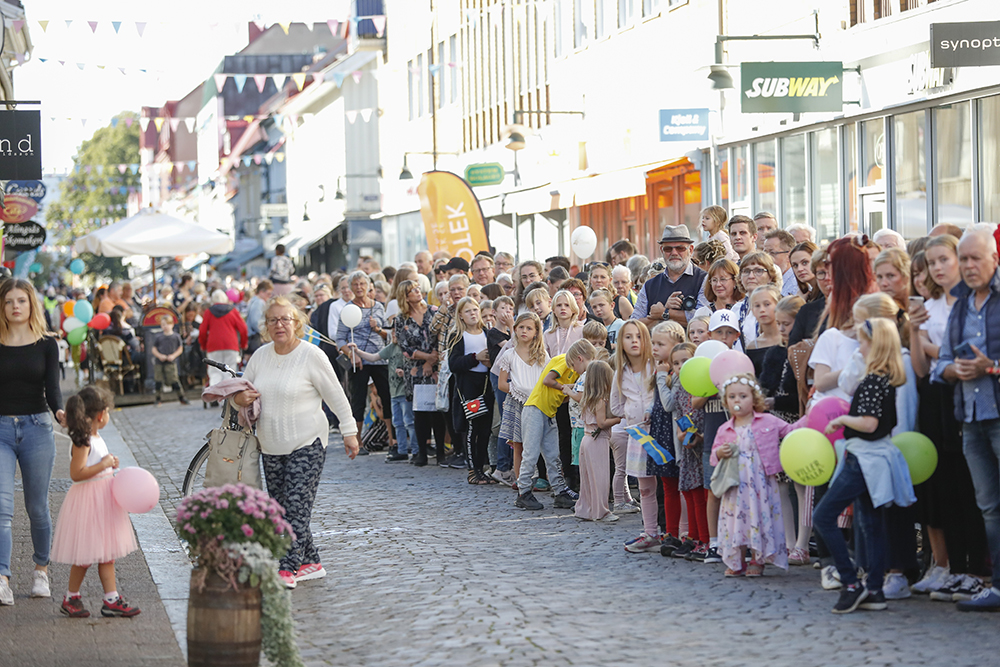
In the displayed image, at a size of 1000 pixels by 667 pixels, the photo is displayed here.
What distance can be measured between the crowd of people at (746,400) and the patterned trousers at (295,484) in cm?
1

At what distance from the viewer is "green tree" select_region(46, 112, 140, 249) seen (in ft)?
305

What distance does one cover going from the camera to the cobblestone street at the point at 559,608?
6.46 m

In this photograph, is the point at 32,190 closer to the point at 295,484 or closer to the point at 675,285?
the point at 675,285

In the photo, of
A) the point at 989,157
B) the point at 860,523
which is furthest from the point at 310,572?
the point at 989,157

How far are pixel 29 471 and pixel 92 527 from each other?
903mm

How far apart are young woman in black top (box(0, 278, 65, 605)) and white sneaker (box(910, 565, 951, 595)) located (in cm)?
485

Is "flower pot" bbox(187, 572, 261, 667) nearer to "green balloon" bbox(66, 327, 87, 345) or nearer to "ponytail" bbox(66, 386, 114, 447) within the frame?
"ponytail" bbox(66, 386, 114, 447)

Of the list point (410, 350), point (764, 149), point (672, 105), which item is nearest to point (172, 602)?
point (410, 350)

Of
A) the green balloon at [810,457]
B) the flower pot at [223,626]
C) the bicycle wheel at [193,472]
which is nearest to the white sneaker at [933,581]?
the green balloon at [810,457]

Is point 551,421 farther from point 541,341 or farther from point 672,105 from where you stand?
point 672,105

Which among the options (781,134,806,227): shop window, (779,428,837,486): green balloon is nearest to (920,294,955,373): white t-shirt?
(779,428,837,486): green balloon

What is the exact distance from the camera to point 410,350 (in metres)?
13.9

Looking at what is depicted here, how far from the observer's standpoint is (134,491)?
7430 millimetres

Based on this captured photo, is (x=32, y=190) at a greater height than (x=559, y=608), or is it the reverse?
(x=32, y=190)
